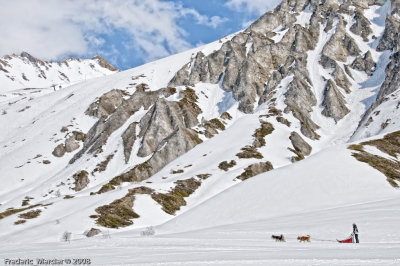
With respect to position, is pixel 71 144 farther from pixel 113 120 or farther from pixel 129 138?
pixel 129 138

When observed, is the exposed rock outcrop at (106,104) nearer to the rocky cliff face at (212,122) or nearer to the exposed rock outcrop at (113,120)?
the rocky cliff face at (212,122)

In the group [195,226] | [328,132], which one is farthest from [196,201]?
[328,132]

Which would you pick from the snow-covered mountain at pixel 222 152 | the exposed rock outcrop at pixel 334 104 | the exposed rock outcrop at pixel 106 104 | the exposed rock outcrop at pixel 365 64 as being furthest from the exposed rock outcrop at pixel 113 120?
the exposed rock outcrop at pixel 365 64

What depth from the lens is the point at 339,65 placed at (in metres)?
187

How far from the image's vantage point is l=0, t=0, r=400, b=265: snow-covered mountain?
2072 inches

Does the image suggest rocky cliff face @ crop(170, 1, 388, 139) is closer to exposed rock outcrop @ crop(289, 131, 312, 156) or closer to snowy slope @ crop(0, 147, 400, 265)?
exposed rock outcrop @ crop(289, 131, 312, 156)

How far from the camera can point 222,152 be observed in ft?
353

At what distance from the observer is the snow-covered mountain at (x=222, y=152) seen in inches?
2072

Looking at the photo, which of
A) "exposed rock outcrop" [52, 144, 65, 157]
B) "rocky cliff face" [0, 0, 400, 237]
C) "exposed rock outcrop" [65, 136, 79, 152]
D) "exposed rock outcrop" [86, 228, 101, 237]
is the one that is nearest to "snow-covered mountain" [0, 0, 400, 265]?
"exposed rock outcrop" [65, 136, 79, 152]

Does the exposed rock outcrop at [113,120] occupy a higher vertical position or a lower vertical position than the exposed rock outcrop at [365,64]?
lower

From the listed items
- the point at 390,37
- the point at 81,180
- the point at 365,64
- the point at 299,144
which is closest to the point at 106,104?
the point at 81,180

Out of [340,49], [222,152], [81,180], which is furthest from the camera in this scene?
[340,49]

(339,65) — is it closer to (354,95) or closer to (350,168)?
(354,95)

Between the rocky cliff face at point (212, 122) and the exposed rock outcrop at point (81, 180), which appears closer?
the rocky cliff face at point (212, 122)
